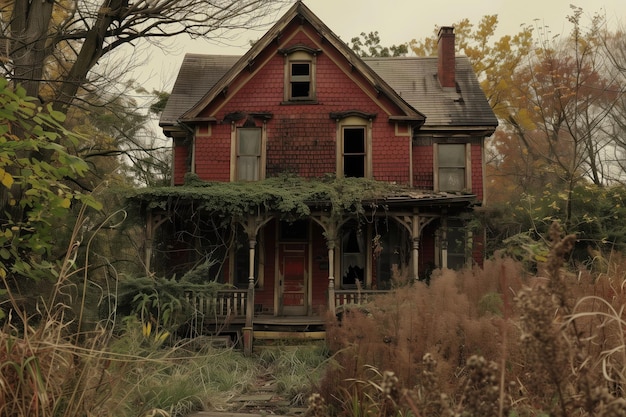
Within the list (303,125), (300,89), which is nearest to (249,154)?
(303,125)

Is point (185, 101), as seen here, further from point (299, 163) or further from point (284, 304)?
point (284, 304)

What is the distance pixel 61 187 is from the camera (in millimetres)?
4699

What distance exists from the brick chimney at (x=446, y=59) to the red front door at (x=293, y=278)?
725 centimetres

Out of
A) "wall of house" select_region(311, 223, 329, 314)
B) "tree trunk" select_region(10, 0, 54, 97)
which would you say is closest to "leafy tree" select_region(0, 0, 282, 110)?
"tree trunk" select_region(10, 0, 54, 97)

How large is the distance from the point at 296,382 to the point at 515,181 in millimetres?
25679

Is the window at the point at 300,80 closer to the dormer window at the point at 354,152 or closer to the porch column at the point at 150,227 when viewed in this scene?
the dormer window at the point at 354,152

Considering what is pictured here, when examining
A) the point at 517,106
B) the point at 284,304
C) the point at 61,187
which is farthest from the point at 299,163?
the point at 517,106

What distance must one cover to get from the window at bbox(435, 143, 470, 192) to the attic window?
418 centimetres

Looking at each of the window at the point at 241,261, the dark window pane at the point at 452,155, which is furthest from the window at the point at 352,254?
the dark window pane at the point at 452,155

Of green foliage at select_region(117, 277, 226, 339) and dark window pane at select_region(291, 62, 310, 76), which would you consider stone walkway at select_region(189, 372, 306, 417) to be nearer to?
green foliage at select_region(117, 277, 226, 339)

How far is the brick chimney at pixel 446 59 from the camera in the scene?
18547 millimetres

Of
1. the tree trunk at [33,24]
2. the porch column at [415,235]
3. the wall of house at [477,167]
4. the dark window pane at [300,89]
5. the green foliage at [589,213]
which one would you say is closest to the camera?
the tree trunk at [33,24]

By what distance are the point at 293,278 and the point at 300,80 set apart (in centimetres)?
577

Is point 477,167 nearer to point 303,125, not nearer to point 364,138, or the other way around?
point 364,138
